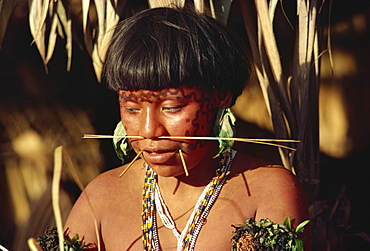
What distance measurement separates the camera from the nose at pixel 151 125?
207 centimetres

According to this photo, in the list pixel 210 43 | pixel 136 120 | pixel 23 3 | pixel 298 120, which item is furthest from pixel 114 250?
pixel 23 3

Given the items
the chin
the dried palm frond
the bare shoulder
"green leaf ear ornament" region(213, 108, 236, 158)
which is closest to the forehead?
"green leaf ear ornament" region(213, 108, 236, 158)

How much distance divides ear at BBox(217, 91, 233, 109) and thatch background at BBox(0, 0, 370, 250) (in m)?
0.99

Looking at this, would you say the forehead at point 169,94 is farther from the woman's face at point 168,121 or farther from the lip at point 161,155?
the lip at point 161,155

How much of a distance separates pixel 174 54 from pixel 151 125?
0.74 feet

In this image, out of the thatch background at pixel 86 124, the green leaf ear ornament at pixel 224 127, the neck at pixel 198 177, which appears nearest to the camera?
the green leaf ear ornament at pixel 224 127

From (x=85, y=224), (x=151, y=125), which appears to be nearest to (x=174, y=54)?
(x=151, y=125)

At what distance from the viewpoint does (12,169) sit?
11.3ft

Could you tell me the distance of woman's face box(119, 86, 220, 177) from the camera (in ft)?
6.81

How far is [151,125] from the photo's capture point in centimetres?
207

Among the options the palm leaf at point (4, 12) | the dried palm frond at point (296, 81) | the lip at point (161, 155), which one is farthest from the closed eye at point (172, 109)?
the palm leaf at point (4, 12)

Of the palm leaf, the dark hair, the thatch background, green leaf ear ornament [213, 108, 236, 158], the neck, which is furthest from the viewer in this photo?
the thatch background

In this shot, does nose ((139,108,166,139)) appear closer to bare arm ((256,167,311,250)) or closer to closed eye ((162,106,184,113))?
closed eye ((162,106,184,113))

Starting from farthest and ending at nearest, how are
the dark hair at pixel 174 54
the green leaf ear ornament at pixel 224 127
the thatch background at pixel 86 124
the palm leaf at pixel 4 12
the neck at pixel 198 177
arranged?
1. the thatch background at pixel 86 124
2. the palm leaf at pixel 4 12
3. the neck at pixel 198 177
4. the green leaf ear ornament at pixel 224 127
5. the dark hair at pixel 174 54
